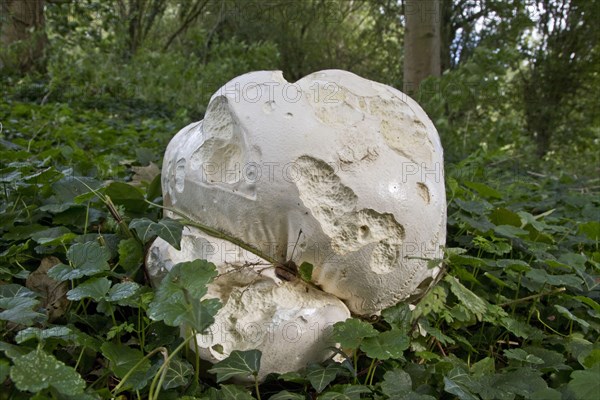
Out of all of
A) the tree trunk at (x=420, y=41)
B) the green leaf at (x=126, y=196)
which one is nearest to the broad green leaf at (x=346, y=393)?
the green leaf at (x=126, y=196)

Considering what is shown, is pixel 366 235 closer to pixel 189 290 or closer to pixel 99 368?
pixel 189 290

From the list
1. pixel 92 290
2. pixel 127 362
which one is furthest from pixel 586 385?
pixel 92 290

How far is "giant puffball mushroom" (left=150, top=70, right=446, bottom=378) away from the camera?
1794 mm

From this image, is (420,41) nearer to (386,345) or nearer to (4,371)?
(386,345)

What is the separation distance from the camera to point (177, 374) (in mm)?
1521

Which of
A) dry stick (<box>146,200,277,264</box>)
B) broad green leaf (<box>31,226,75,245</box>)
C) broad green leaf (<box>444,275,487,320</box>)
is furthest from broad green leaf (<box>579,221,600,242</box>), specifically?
broad green leaf (<box>31,226,75,245</box>)

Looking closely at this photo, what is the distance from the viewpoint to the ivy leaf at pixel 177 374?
4.85 feet

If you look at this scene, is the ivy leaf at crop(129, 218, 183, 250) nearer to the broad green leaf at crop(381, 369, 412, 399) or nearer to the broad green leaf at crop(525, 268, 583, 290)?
the broad green leaf at crop(381, 369, 412, 399)

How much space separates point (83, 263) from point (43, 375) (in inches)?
21.0

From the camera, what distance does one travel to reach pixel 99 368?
173 cm

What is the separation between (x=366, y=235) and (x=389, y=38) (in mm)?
9964

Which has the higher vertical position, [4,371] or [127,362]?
[4,371]

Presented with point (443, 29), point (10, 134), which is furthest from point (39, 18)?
point (443, 29)

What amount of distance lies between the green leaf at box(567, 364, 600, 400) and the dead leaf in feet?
5.27
